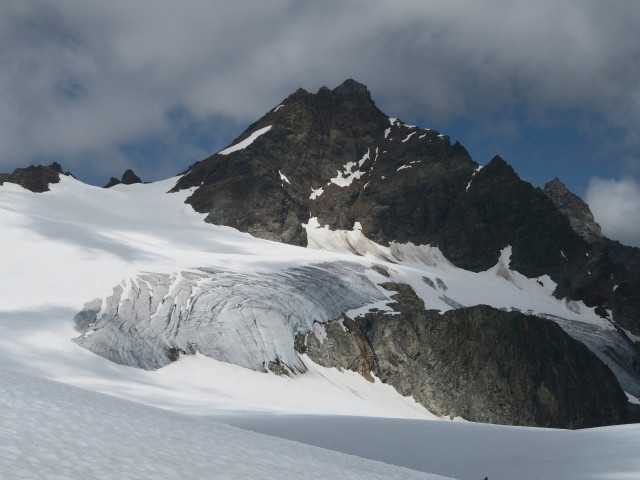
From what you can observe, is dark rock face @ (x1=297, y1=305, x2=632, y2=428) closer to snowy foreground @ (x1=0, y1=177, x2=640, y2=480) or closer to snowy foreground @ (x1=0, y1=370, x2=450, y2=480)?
snowy foreground @ (x1=0, y1=177, x2=640, y2=480)

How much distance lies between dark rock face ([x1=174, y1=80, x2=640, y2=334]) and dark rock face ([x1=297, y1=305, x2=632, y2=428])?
174ft

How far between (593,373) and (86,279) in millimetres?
57615

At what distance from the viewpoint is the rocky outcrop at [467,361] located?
57812mm

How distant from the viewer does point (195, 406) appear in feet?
104

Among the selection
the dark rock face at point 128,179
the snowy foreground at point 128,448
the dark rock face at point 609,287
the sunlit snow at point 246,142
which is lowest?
the snowy foreground at point 128,448

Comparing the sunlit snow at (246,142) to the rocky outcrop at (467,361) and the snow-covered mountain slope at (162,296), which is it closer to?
the snow-covered mountain slope at (162,296)

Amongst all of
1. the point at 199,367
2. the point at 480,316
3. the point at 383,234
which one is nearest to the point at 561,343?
the point at 480,316

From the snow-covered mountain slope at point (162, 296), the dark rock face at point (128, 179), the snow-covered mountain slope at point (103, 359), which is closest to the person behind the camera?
the snow-covered mountain slope at point (103, 359)

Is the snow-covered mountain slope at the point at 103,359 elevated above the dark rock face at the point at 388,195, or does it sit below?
below

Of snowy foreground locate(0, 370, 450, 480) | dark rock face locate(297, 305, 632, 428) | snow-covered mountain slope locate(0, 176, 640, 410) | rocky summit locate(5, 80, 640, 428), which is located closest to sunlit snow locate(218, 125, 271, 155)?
rocky summit locate(5, 80, 640, 428)

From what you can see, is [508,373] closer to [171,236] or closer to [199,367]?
[199,367]

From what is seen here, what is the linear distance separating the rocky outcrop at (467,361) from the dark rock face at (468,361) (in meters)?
0.09

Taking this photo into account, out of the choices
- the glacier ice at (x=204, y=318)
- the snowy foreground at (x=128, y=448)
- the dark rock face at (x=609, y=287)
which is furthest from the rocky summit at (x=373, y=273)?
the snowy foreground at (x=128, y=448)

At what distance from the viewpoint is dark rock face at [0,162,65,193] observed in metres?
111
